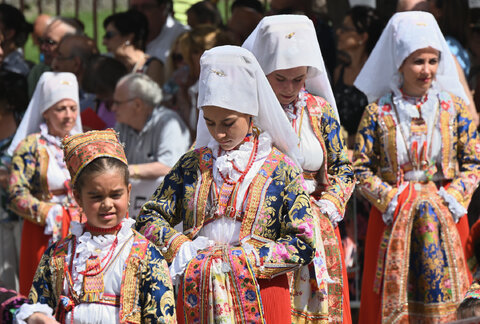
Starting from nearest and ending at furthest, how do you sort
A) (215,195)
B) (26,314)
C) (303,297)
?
(26,314) → (215,195) → (303,297)

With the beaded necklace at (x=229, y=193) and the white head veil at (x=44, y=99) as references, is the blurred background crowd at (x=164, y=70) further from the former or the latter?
the beaded necklace at (x=229, y=193)

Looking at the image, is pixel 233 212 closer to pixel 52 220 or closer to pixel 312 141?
pixel 312 141

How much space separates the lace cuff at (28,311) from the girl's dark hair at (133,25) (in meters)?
5.47

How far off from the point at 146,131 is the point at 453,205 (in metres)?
2.83

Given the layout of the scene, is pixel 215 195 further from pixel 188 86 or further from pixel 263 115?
pixel 188 86

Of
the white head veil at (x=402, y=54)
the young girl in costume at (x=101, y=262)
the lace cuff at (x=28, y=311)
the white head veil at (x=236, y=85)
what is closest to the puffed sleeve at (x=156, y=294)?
the young girl in costume at (x=101, y=262)

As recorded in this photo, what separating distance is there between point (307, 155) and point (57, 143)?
2.52m

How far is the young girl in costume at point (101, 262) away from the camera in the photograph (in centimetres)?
453

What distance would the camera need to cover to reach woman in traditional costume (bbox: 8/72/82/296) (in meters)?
7.41

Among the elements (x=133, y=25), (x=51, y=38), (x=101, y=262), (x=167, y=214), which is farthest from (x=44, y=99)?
(x=101, y=262)

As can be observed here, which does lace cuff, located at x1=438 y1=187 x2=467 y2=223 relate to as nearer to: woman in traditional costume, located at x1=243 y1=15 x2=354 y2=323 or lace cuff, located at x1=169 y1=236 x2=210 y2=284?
woman in traditional costume, located at x1=243 y1=15 x2=354 y2=323

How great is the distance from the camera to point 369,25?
8.55 metres

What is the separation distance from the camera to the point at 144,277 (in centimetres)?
456

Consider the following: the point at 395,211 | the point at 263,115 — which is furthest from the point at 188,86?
the point at 263,115
